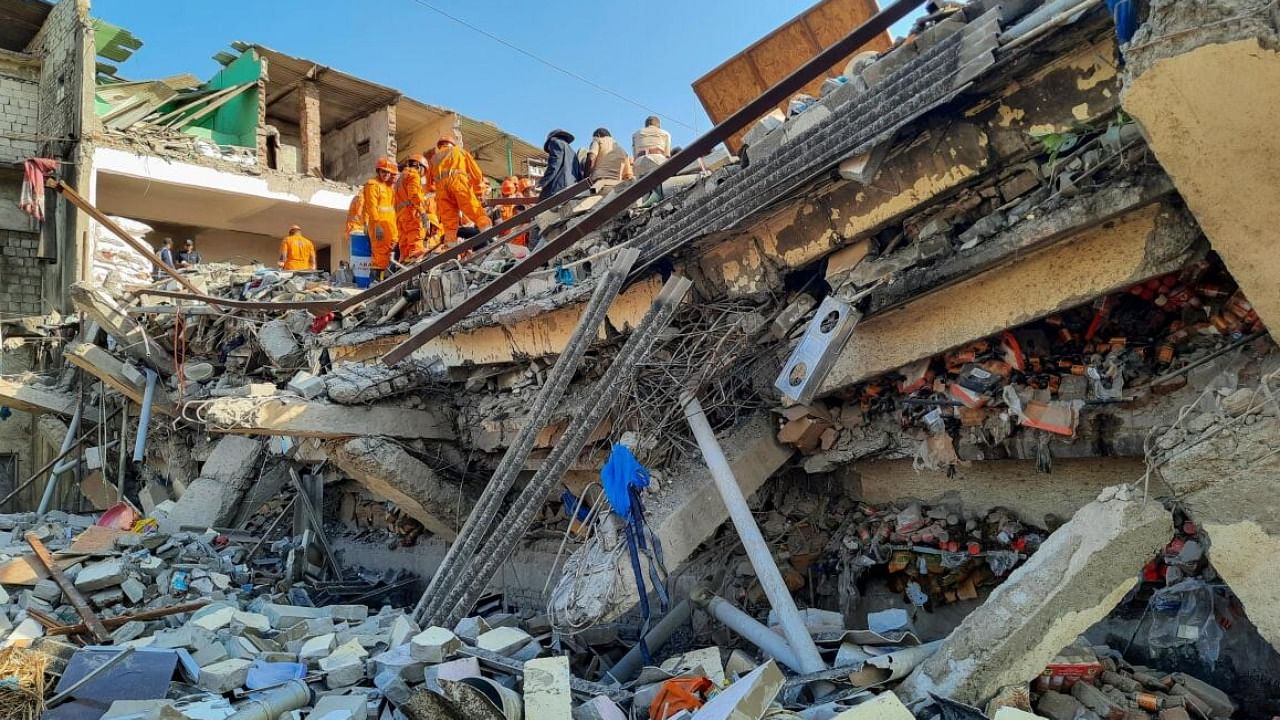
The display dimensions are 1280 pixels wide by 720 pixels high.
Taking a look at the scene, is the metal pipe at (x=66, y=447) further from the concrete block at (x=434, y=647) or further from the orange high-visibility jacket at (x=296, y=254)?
the concrete block at (x=434, y=647)

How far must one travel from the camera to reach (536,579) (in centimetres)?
676

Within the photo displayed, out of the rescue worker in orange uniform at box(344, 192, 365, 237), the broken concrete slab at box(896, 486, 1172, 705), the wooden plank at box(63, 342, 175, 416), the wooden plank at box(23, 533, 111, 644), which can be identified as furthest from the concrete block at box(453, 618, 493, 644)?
the rescue worker in orange uniform at box(344, 192, 365, 237)

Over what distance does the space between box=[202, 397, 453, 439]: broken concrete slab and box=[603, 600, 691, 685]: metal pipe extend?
2793 millimetres

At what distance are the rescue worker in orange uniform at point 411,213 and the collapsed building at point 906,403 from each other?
3.18 meters

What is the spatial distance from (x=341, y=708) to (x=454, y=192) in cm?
771

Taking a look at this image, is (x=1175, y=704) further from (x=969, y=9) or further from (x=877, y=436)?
(x=969, y=9)

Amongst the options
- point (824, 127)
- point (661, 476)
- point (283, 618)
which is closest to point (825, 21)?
point (824, 127)

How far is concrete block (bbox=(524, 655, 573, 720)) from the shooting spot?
3402 millimetres

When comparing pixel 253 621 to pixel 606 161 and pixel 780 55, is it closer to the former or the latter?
pixel 606 161

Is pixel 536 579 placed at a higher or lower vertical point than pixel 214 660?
lower

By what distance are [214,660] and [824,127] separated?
15.1 feet

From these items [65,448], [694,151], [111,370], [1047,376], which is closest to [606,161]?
[694,151]

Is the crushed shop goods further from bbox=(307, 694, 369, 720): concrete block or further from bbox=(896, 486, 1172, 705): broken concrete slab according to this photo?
bbox=(307, 694, 369, 720): concrete block

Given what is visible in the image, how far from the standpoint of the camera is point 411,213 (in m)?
9.99
